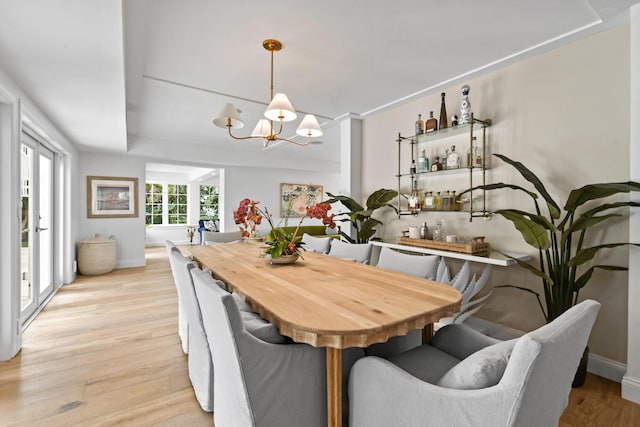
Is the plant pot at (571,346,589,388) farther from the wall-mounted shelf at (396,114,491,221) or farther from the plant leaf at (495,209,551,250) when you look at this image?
the wall-mounted shelf at (396,114,491,221)

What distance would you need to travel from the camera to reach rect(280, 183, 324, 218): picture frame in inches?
305

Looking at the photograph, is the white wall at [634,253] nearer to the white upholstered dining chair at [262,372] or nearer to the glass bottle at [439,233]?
the glass bottle at [439,233]

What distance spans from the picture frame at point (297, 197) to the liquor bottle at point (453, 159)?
4748 millimetres

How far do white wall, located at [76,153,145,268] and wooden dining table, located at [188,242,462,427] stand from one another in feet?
15.6

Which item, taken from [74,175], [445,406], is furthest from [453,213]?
[74,175]

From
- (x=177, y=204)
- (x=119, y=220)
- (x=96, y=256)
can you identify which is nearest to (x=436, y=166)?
(x=96, y=256)

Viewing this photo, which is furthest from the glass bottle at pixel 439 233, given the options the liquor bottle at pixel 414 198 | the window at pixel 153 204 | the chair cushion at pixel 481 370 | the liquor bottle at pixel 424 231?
the window at pixel 153 204

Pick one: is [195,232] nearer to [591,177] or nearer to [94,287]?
[94,287]

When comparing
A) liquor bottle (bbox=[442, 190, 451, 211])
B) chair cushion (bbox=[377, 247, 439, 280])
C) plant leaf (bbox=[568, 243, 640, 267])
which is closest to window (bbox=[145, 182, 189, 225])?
liquor bottle (bbox=[442, 190, 451, 211])

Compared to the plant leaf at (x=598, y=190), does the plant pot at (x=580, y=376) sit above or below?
below

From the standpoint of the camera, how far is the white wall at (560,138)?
2160 millimetres

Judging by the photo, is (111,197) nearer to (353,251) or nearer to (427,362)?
(353,251)

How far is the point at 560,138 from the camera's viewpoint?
7.98ft

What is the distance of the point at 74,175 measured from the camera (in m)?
5.00
